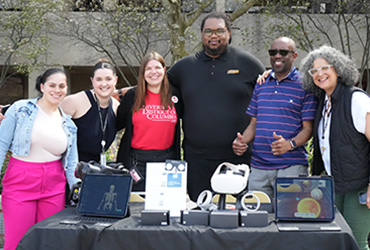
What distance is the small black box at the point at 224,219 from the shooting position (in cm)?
240

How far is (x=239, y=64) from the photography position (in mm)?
3832

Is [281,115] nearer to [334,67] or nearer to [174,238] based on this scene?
[334,67]

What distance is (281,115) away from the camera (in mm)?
3303

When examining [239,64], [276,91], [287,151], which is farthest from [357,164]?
[239,64]

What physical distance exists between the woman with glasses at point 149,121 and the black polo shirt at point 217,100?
0.17 meters

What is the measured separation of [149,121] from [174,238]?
141 centimetres

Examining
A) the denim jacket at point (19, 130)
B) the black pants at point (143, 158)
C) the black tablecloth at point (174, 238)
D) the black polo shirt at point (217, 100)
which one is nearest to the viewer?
the black tablecloth at point (174, 238)

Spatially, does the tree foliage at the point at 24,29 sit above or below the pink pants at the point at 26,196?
above

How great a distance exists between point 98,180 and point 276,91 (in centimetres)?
152

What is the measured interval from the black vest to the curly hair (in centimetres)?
11

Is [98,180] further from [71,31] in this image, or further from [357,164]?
[71,31]

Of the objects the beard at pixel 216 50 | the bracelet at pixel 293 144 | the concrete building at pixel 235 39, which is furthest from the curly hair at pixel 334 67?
the concrete building at pixel 235 39

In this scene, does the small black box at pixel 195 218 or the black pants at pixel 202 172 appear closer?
the small black box at pixel 195 218

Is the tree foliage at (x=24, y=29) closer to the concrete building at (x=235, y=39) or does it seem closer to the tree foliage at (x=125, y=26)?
the concrete building at (x=235, y=39)
